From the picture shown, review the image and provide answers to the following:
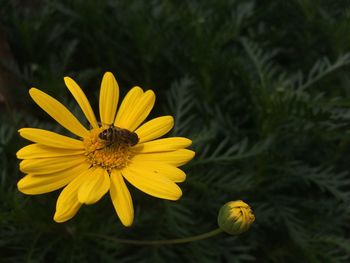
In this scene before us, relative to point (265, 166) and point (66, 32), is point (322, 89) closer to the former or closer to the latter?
point (265, 166)

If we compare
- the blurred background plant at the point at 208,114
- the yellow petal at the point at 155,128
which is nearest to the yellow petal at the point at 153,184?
the yellow petal at the point at 155,128

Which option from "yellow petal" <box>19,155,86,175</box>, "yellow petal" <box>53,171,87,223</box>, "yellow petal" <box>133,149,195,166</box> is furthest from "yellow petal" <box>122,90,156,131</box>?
"yellow petal" <box>53,171,87,223</box>

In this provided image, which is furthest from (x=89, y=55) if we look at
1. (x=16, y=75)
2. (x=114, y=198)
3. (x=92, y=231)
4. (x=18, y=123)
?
(x=114, y=198)

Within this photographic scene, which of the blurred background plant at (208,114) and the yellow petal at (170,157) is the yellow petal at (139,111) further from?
the blurred background plant at (208,114)

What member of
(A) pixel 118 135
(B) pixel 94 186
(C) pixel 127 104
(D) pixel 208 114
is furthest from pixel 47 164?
(D) pixel 208 114

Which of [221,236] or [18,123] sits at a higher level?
[18,123]

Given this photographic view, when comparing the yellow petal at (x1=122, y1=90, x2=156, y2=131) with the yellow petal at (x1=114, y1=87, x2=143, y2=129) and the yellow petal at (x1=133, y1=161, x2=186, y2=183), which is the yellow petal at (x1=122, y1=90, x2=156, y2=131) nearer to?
the yellow petal at (x1=114, y1=87, x2=143, y2=129)
